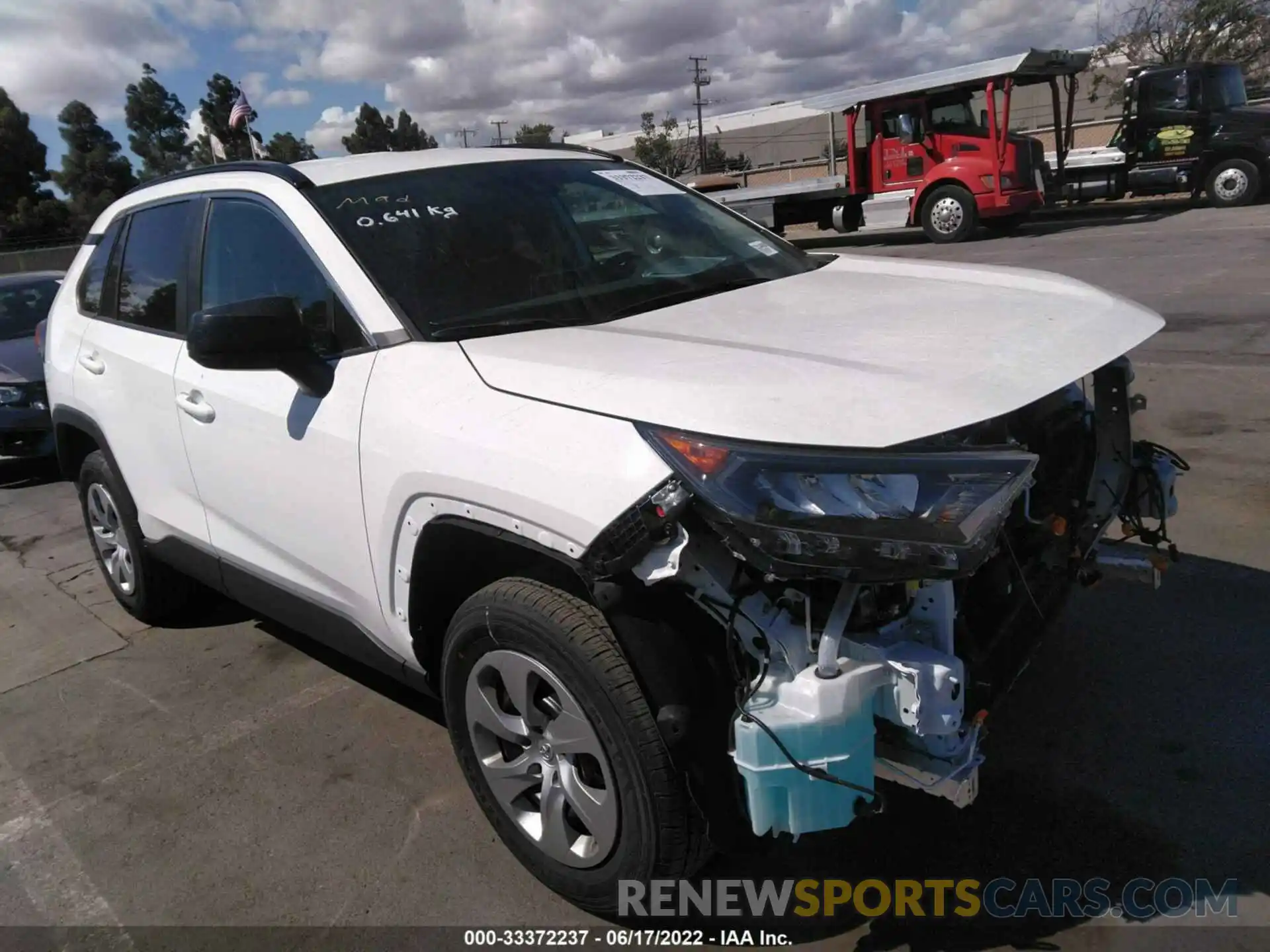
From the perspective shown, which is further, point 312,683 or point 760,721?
point 312,683

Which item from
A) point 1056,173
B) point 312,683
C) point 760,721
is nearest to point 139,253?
point 312,683

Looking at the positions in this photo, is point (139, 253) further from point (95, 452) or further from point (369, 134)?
point (369, 134)

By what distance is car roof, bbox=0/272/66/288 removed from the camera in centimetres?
950

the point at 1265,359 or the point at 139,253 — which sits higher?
the point at 139,253

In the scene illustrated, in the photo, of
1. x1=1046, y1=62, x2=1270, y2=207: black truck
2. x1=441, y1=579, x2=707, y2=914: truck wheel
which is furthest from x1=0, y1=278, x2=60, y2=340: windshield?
x1=1046, y1=62, x2=1270, y2=207: black truck

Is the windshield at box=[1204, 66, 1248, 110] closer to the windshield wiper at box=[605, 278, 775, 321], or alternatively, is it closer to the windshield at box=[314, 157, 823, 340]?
the windshield at box=[314, 157, 823, 340]

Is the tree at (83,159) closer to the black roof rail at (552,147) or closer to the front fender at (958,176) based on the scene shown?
the front fender at (958,176)

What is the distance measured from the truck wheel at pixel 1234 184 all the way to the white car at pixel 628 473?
59.9 feet

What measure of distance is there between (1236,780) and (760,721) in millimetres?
1689

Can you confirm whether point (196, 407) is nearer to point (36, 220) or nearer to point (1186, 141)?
point (1186, 141)

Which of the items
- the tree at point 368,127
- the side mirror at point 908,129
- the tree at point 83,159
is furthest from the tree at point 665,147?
the side mirror at point 908,129

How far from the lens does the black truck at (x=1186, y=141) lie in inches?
712

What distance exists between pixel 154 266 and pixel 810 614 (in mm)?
3130

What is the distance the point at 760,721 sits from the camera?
197cm
